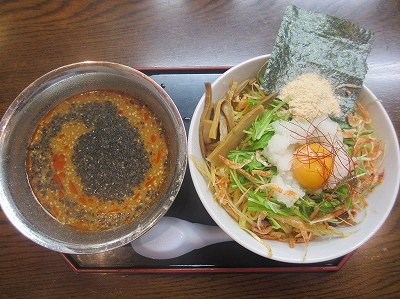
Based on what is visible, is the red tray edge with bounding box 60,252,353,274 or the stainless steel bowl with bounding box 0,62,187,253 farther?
the red tray edge with bounding box 60,252,353,274

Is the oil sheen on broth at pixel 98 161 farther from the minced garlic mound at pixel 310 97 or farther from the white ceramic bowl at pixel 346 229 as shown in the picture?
the minced garlic mound at pixel 310 97

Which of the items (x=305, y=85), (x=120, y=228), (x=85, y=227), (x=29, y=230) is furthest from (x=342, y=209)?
(x=29, y=230)

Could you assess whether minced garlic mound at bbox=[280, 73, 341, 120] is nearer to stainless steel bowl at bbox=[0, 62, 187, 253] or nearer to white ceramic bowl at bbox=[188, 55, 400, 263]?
white ceramic bowl at bbox=[188, 55, 400, 263]

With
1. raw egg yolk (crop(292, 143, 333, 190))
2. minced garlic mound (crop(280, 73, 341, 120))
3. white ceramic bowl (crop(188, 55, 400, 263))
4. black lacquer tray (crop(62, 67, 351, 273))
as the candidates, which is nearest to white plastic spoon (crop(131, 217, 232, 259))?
black lacquer tray (crop(62, 67, 351, 273))

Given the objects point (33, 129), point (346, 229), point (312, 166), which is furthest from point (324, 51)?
point (33, 129)

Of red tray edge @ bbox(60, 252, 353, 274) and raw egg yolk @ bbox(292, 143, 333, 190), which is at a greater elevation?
raw egg yolk @ bbox(292, 143, 333, 190)

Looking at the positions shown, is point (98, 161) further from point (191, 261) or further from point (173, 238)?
point (191, 261)
